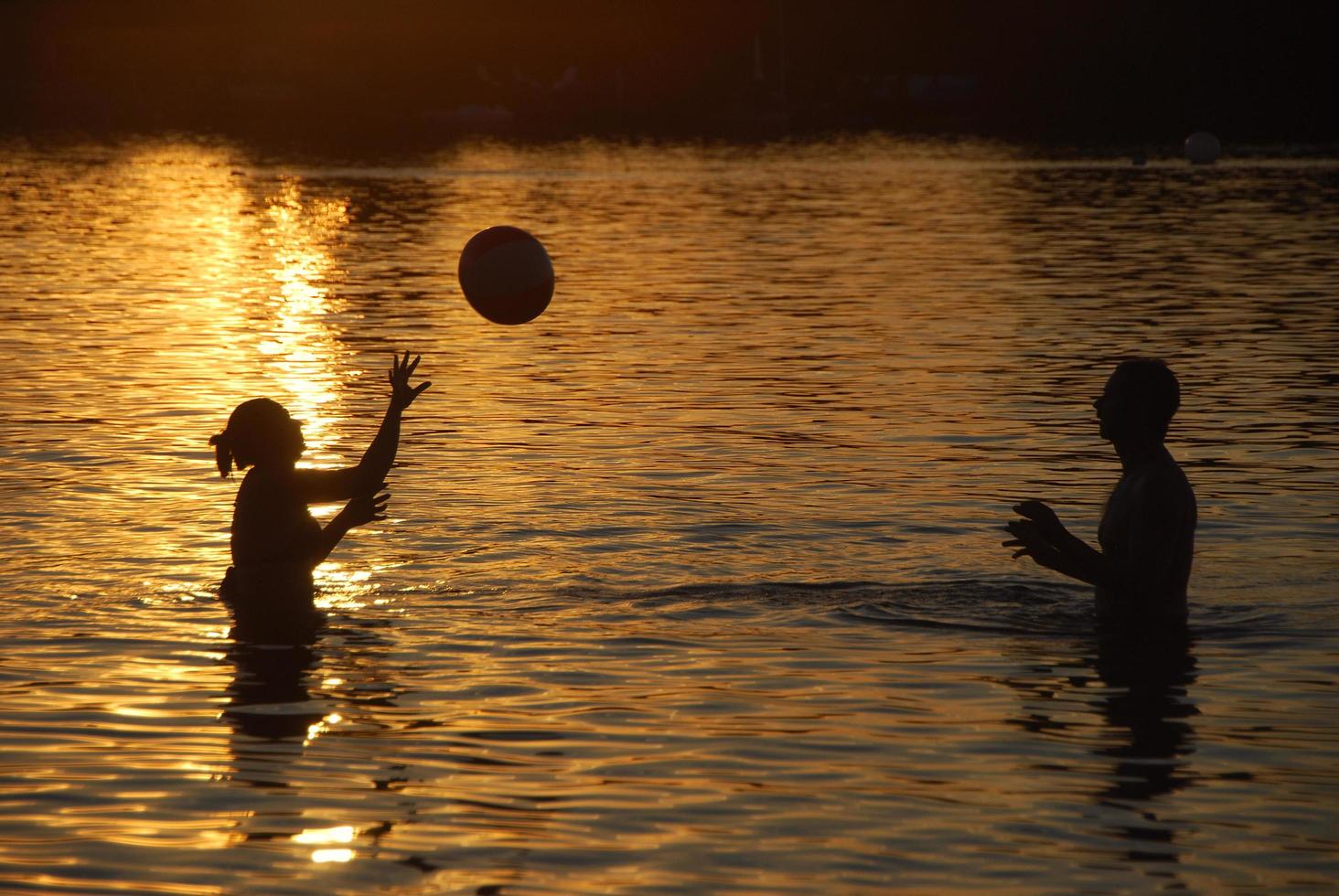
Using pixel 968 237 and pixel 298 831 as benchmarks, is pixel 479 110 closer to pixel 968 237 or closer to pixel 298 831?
pixel 968 237

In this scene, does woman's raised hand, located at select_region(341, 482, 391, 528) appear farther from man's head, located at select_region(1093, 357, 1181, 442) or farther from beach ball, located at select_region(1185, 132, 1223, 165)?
beach ball, located at select_region(1185, 132, 1223, 165)

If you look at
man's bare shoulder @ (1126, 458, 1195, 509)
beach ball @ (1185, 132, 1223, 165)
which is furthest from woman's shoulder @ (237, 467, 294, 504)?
beach ball @ (1185, 132, 1223, 165)

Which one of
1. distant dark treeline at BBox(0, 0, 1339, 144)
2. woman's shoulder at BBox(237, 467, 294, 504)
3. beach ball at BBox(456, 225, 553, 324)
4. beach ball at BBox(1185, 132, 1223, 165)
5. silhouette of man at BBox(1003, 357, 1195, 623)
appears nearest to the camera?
silhouette of man at BBox(1003, 357, 1195, 623)

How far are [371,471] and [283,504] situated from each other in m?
0.54

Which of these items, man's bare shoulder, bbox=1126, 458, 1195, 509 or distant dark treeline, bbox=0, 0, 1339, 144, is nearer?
man's bare shoulder, bbox=1126, 458, 1195, 509

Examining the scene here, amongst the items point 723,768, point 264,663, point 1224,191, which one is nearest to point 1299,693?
point 723,768

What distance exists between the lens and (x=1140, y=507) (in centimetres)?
1070

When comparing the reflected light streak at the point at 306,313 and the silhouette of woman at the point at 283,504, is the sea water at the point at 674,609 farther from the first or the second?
the silhouette of woman at the point at 283,504

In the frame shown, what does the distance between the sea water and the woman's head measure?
1067 mm

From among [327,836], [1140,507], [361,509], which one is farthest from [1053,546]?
[327,836]

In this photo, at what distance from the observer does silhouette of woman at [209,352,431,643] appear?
455 inches

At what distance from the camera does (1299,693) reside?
10906mm

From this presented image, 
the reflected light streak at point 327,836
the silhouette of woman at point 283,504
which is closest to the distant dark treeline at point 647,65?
the silhouette of woman at point 283,504

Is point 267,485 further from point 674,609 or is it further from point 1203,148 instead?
point 1203,148
